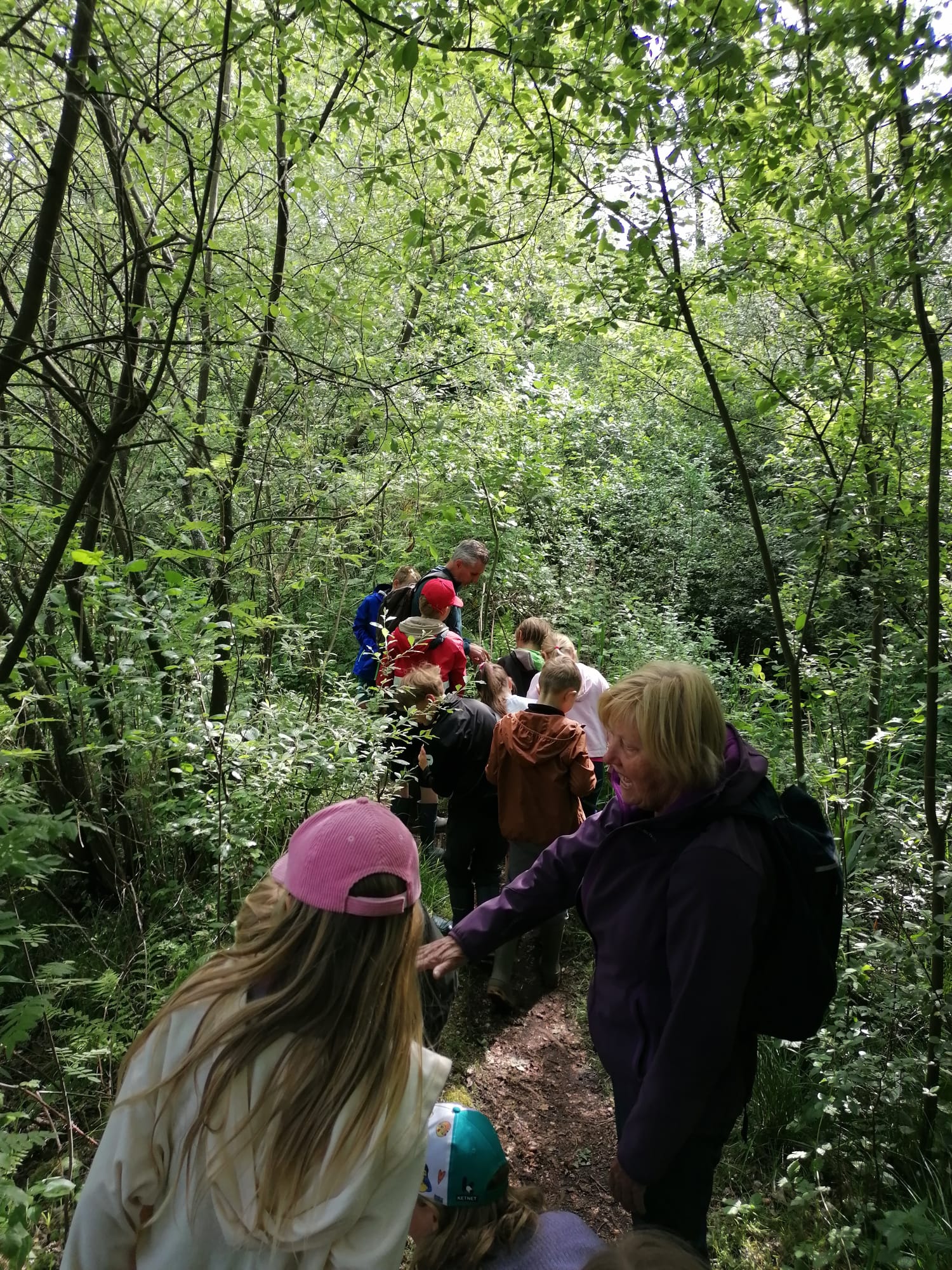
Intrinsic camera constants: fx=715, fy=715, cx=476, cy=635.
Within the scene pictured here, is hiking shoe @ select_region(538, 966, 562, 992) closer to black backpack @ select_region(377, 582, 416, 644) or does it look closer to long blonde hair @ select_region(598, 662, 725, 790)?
black backpack @ select_region(377, 582, 416, 644)

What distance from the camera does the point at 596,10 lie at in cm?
256

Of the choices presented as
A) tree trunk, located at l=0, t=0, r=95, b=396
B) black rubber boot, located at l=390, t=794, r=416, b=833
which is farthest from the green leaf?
black rubber boot, located at l=390, t=794, r=416, b=833

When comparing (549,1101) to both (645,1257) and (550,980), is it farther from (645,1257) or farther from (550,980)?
(645,1257)

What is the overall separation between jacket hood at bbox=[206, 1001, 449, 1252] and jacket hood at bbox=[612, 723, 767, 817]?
101 centimetres

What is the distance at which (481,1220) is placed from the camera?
157cm

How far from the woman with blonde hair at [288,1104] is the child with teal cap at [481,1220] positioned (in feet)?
1.19

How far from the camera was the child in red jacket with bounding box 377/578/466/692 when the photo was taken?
4.55 metres

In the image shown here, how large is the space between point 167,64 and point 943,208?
3.68 metres

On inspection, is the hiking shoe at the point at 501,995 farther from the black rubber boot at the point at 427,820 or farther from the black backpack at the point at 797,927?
the black backpack at the point at 797,927

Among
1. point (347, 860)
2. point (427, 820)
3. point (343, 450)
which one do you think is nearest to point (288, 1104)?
point (347, 860)

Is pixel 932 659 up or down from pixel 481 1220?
up

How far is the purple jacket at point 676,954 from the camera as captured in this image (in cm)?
168

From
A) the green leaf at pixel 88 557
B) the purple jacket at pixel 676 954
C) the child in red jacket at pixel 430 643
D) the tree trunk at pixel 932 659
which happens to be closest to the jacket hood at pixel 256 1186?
the purple jacket at pixel 676 954

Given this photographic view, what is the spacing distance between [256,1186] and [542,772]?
8.82 ft
